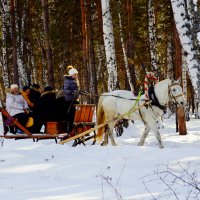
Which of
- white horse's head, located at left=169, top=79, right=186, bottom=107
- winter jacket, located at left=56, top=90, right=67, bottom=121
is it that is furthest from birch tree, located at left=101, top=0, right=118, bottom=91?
white horse's head, located at left=169, top=79, right=186, bottom=107

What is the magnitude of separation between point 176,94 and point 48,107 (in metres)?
3.53

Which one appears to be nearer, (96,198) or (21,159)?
(96,198)

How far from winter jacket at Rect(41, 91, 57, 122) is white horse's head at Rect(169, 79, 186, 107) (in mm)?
3254

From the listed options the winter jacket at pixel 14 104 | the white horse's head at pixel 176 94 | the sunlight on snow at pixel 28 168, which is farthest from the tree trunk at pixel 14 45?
the sunlight on snow at pixel 28 168

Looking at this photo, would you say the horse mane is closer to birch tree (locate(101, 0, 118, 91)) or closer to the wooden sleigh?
the wooden sleigh

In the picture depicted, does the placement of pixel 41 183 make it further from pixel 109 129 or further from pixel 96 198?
pixel 109 129

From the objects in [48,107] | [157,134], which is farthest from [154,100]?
[48,107]

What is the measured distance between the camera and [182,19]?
317 inches

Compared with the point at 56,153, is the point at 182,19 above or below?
above

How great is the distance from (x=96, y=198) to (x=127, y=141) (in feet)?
24.9

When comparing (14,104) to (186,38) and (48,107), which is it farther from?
(186,38)

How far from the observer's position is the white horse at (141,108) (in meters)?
10.2

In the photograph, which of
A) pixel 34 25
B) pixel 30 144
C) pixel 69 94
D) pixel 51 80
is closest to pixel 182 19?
pixel 69 94

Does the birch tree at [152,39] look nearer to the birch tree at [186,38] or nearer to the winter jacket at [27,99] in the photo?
the winter jacket at [27,99]
